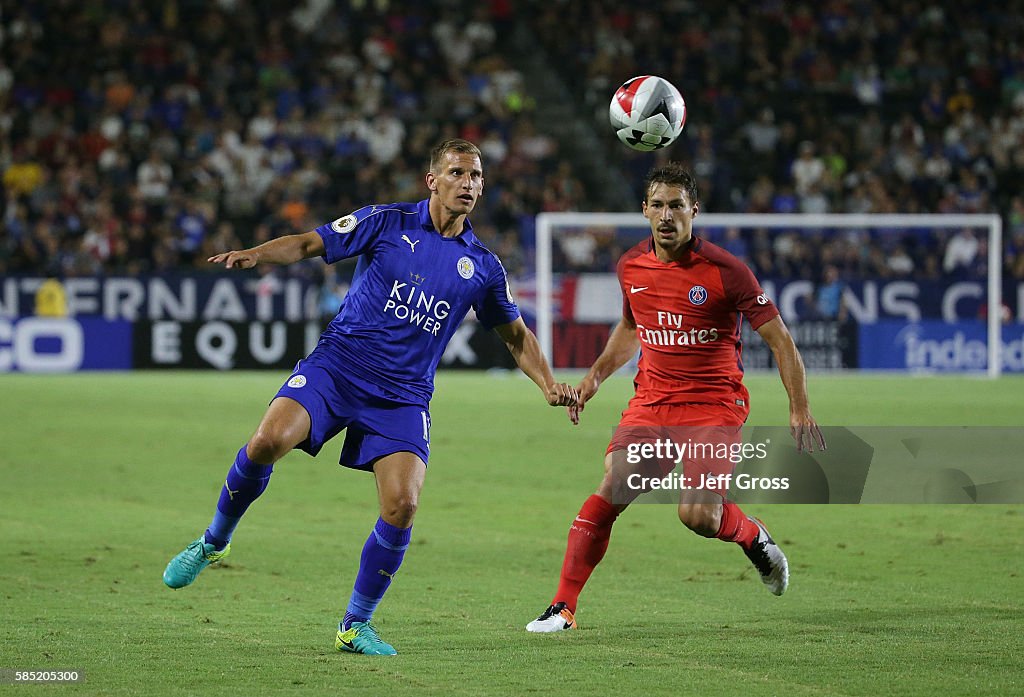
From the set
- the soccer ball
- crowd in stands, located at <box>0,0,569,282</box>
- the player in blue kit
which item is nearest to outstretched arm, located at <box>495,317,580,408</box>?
the player in blue kit

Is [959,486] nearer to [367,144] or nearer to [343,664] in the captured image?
[343,664]

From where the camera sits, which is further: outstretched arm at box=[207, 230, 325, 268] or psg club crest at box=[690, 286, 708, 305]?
psg club crest at box=[690, 286, 708, 305]

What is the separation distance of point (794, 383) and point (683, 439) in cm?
64

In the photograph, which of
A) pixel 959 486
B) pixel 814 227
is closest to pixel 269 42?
pixel 814 227

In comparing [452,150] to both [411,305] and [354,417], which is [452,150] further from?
[354,417]

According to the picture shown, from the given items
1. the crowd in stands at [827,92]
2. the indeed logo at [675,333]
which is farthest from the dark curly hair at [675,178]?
the crowd in stands at [827,92]

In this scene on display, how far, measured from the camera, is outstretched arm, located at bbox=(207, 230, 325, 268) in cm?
616

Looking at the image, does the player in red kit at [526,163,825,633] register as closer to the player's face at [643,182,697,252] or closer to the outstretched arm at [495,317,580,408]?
the player's face at [643,182,697,252]

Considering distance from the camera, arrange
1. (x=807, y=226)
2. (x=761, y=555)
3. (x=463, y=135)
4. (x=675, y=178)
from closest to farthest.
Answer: (x=675, y=178)
(x=761, y=555)
(x=807, y=226)
(x=463, y=135)

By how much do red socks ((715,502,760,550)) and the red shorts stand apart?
Result: 172mm

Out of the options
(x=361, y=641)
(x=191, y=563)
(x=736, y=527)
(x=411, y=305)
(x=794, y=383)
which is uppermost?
(x=411, y=305)

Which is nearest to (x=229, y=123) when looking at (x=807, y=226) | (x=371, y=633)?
(x=807, y=226)

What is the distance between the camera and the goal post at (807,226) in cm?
2350

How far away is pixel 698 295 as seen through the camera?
693cm
